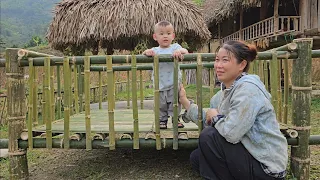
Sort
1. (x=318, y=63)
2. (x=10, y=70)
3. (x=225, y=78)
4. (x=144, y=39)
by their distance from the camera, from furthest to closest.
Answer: (x=318, y=63), (x=144, y=39), (x=10, y=70), (x=225, y=78)

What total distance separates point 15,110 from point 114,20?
427cm

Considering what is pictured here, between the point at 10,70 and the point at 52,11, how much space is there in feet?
16.3

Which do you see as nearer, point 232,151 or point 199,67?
point 232,151

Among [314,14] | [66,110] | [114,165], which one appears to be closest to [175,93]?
[66,110]

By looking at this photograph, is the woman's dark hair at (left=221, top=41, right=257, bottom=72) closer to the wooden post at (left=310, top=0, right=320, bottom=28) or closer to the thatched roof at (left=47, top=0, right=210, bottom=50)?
the thatched roof at (left=47, top=0, right=210, bottom=50)

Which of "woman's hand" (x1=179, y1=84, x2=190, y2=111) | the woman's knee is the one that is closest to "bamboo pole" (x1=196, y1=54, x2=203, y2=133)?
"woman's hand" (x1=179, y1=84, x2=190, y2=111)

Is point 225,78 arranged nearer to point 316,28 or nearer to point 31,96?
point 31,96

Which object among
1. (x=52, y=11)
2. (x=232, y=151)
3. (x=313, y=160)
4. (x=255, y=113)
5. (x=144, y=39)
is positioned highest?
(x=52, y=11)

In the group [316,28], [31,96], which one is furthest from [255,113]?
[316,28]

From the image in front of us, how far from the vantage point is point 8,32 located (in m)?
39.5

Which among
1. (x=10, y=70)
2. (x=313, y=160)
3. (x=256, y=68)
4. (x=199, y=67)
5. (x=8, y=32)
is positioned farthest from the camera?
(x=8, y=32)

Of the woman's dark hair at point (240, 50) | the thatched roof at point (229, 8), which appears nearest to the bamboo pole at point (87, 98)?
the woman's dark hair at point (240, 50)

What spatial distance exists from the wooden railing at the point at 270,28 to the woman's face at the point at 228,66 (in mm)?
7646

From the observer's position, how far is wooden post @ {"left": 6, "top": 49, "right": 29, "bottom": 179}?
8.97ft
